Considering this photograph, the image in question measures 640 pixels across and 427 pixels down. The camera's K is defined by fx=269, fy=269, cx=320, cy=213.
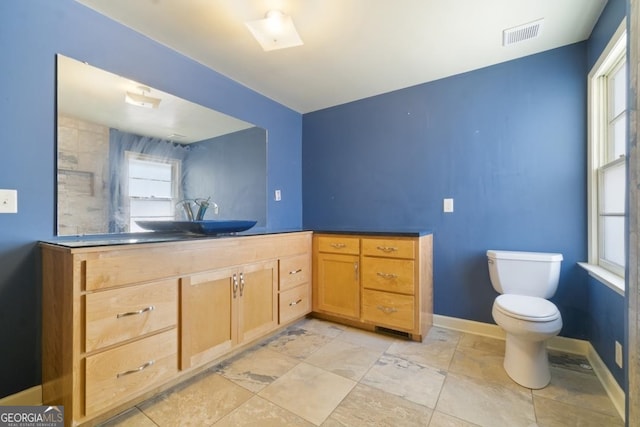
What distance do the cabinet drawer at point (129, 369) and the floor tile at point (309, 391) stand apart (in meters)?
0.55

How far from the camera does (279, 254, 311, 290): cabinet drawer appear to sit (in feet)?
7.42

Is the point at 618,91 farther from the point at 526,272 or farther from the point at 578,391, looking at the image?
the point at 578,391

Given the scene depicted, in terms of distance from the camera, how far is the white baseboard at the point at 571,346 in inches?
55.5

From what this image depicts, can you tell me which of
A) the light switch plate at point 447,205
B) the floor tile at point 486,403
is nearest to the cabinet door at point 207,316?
the floor tile at point 486,403

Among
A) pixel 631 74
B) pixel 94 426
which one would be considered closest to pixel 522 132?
pixel 631 74

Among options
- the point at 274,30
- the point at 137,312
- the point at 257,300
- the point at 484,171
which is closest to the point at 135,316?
the point at 137,312

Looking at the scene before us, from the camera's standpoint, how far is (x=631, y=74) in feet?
3.22

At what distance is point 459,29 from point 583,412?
90.7 inches

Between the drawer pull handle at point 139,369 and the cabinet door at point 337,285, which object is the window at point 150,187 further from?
the cabinet door at point 337,285

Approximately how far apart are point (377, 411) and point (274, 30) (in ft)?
7.22

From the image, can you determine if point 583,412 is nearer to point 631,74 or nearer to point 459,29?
point 631,74

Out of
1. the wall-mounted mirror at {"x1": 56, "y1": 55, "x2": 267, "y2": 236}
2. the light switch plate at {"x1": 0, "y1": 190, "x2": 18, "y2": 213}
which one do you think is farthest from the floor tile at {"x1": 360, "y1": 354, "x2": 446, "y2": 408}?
the light switch plate at {"x1": 0, "y1": 190, "x2": 18, "y2": 213}

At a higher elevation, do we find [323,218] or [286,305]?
[323,218]

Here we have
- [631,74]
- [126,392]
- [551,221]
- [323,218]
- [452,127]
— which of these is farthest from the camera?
[323,218]
